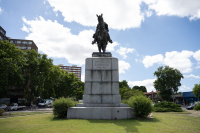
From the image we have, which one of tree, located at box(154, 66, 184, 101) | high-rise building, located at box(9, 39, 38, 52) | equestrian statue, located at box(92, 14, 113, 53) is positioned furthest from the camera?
high-rise building, located at box(9, 39, 38, 52)

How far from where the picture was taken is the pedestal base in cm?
1034

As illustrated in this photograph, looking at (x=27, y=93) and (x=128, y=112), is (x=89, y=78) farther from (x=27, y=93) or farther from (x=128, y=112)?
(x=27, y=93)

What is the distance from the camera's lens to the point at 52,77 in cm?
4350

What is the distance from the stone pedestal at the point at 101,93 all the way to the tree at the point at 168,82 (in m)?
47.7

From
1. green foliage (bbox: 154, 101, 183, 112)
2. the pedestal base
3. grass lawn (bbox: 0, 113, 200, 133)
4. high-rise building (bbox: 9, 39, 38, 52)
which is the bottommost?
green foliage (bbox: 154, 101, 183, 112)

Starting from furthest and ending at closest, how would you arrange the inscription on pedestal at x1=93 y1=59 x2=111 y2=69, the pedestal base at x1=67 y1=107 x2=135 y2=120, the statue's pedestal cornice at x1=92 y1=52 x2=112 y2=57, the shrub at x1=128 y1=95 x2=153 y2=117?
the statue's pedestal cornice at x1=92 y1=52 x2=112 y2=57 → the inscription on pedestal at x1=93 y1=59 x2=111 y2=69 → the pedestal base at x1=67 y1=107 x2=135 y2=120 → the shrub at x1=128 y1=95 x2=153 y2=117

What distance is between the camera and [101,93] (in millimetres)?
11992

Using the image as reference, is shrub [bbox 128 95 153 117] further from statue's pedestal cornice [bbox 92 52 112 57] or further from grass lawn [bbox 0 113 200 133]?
statue's pedestal cornice [bbox 92 52 112 57]

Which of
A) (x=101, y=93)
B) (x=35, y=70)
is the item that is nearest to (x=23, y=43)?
(x=35, y=70)

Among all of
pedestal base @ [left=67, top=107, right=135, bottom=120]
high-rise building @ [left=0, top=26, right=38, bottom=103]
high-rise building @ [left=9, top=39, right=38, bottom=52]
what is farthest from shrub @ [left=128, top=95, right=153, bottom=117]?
high-rise building @ [left=9, top=39, right=38, bottom=52]

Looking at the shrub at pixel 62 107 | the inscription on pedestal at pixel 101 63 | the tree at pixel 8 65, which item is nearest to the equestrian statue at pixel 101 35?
the inscription on pedestal at pixel 101 63

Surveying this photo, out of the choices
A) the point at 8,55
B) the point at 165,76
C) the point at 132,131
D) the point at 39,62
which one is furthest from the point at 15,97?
the point at 165,76

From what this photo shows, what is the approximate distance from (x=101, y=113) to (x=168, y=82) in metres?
50.9

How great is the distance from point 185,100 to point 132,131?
237 feet
